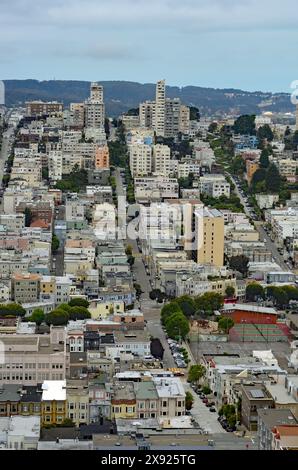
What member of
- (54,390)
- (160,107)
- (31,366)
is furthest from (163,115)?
(54,390)

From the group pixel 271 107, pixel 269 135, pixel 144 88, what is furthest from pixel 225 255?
pixel 271 107

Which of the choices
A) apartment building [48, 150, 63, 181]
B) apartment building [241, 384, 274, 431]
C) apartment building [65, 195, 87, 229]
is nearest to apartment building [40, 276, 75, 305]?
apartment building [65, 195, 87, 229]

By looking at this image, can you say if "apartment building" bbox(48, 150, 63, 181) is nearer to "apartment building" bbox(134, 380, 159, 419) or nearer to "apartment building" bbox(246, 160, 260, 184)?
"apartment building" bbox(246, 160, 260, 184)

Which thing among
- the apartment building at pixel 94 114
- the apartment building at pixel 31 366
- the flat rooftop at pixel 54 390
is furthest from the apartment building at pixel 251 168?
the flat rooftop at pixel 54 390

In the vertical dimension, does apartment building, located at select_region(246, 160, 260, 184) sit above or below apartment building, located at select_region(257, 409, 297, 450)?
above

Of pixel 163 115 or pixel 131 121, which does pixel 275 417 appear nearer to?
pixel 163 115

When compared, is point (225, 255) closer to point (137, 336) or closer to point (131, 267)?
point (131, 267)
